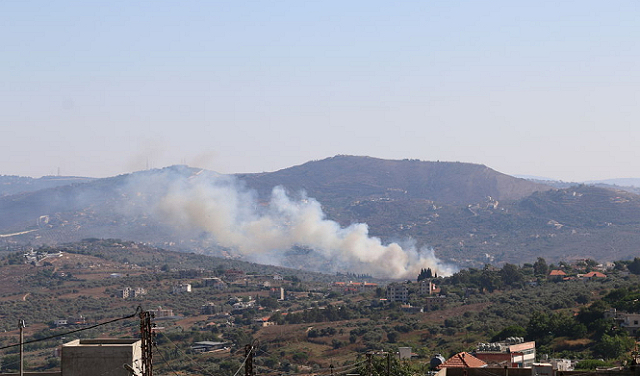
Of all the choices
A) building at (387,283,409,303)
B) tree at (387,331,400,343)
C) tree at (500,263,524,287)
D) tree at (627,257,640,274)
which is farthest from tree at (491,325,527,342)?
building at (387,283,409,303)

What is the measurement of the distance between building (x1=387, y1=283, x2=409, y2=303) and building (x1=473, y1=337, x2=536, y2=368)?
82.4m

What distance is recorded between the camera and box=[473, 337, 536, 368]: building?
62750 mm

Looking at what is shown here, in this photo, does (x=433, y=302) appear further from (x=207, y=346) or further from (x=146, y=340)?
(x=146, y=340)

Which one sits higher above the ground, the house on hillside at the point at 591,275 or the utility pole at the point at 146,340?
the utility pole at the point at 146,340

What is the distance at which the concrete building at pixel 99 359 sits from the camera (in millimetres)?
35844

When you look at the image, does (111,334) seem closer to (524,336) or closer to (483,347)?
(524,336)

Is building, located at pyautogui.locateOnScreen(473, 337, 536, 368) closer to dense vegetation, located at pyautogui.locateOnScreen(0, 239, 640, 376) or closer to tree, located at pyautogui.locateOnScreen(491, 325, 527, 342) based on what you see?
dense vegetation, located at pyautogui.locateOnScreen(0, 239, 640, 376)

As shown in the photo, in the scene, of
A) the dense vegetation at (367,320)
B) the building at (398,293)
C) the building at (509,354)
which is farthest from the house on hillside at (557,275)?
the building at (509,354)

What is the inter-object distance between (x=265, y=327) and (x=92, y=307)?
47.6 m

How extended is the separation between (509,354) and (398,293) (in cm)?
10141

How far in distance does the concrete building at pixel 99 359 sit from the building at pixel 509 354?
26795 mm

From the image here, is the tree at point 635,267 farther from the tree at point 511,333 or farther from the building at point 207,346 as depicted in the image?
the building at point 207,346

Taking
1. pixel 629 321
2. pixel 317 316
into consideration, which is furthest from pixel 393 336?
pixel 629 321

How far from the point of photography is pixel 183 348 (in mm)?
121438
